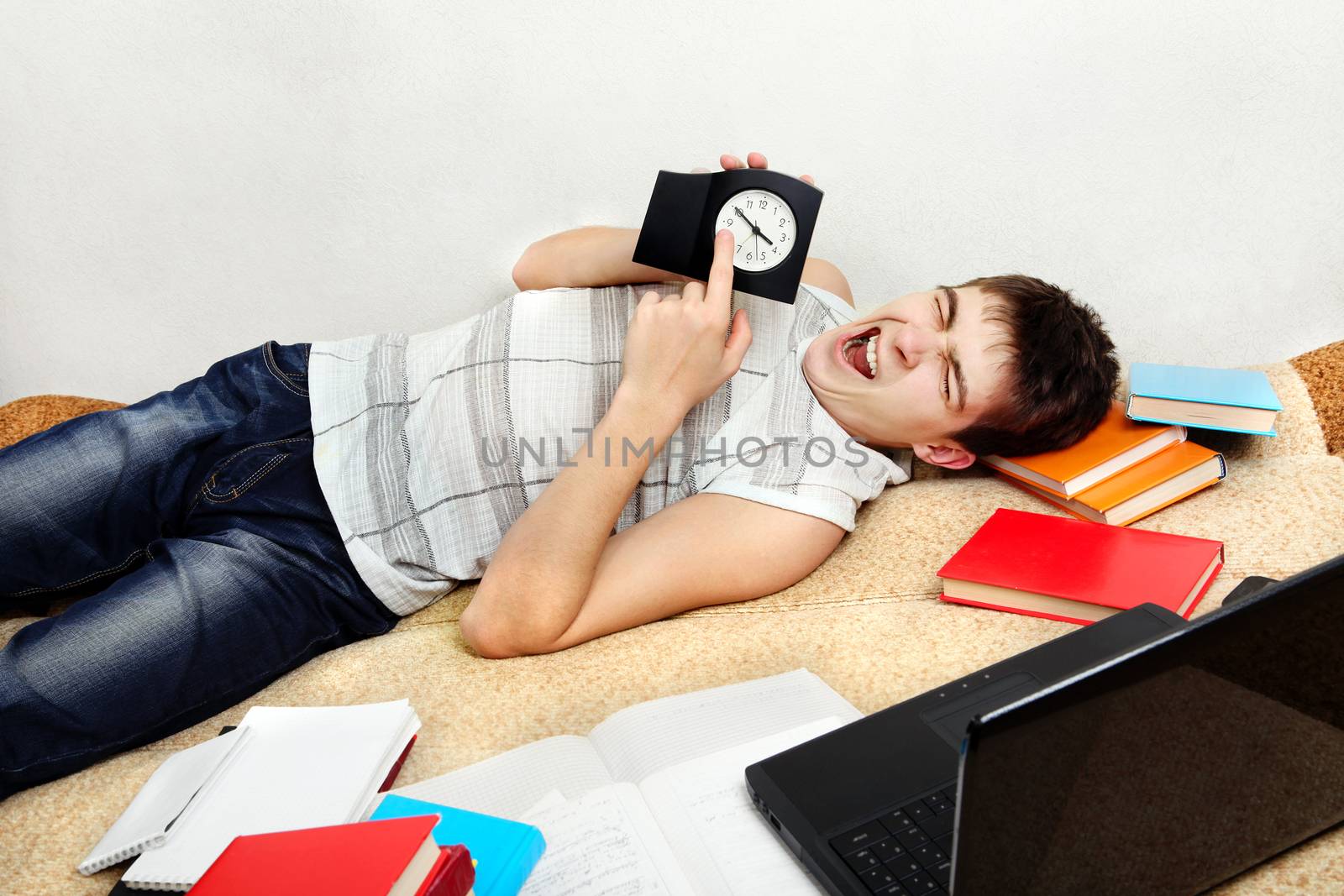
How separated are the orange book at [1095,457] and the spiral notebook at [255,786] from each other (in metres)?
0.91

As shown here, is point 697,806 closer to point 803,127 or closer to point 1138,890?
point 1138,890

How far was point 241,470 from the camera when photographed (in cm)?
127

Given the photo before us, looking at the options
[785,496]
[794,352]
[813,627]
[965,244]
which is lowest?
[813,627]

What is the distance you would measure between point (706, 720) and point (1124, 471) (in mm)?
767

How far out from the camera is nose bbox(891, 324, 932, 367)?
1.27 metres

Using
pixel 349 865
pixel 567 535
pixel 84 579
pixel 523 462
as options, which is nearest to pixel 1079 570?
pixel 567 535

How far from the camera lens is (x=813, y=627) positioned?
1.14 meters

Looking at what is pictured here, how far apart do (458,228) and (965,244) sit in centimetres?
90

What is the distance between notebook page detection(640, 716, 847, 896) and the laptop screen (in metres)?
0.23

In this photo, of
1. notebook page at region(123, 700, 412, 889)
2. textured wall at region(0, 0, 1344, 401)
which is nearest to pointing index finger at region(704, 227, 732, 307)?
textured wall at region(0, 0, 1344, 401)

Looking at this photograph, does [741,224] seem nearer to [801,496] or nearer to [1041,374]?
[801,496]

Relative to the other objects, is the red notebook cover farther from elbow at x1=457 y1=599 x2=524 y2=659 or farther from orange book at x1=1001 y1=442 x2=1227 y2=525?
orange book at x1=1001 y1=442 x2=1227 y2=525

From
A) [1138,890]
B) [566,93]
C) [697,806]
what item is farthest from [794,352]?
[1138,890]

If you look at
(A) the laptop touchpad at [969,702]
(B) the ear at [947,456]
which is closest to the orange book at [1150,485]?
Answer: (B) the ear at [947,456]
